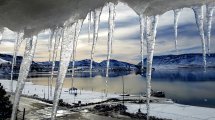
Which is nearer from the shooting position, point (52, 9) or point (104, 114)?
point (52, 9)

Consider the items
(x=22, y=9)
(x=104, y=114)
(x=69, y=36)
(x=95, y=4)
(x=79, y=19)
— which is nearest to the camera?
(x=22, y=9)

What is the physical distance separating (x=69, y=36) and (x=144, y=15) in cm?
130

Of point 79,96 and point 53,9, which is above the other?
point 53,9

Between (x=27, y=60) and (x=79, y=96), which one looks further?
(x=79, y=96)

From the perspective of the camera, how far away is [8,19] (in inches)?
151

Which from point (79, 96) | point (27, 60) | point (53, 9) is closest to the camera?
point (53, 9)

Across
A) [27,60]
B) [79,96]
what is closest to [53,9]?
[27,60]

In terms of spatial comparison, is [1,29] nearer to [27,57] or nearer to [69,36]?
[27,57]

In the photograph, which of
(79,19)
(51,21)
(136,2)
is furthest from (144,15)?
(51,21)

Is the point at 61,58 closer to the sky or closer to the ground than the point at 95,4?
closer to the ground

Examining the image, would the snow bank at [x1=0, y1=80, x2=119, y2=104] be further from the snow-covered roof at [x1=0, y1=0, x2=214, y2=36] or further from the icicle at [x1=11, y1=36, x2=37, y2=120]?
the snow-covered roof at [x1=0, y1=0, x2=214, y2=36]

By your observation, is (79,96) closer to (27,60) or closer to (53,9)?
(27,60)

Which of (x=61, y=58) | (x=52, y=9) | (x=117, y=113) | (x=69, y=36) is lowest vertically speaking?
(x=117, y=113)

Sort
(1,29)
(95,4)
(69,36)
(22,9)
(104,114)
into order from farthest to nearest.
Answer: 1. (104,114)
2. (1,29)
3. (69,36)
4. (95,4)
5. (22,9)
